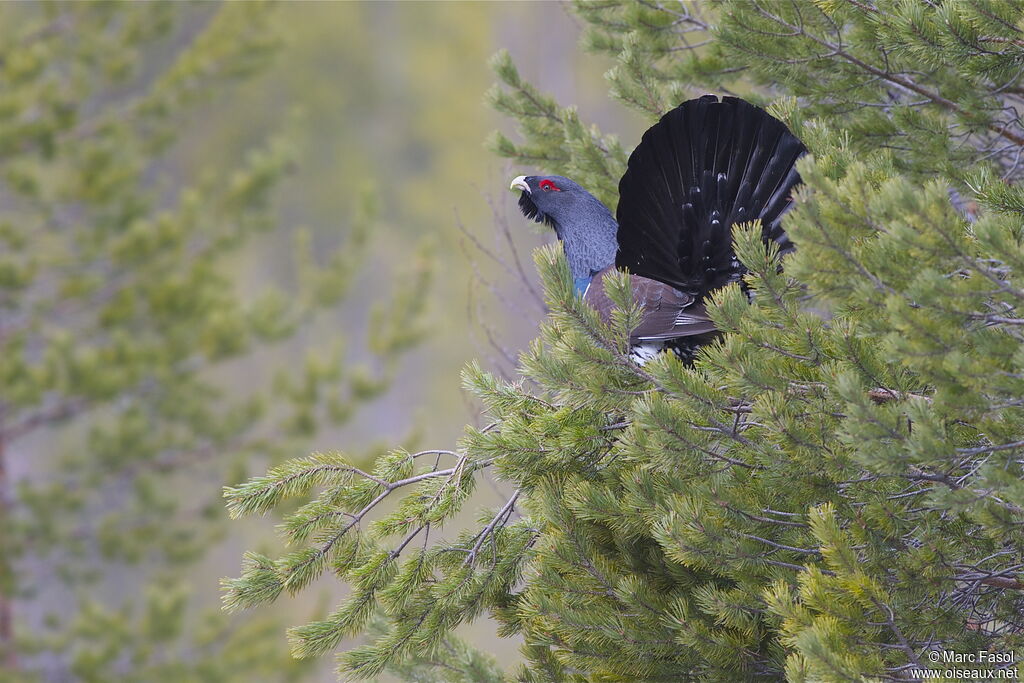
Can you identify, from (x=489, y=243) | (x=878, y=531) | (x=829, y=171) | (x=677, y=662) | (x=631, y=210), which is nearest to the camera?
(x=878, y=531)

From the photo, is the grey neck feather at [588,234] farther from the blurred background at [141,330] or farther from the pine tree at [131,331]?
the pine tree at [131,331]

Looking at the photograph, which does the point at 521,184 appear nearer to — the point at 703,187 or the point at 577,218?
the point at 577,218

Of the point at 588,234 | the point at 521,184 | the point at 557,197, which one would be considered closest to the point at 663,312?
the point at 588,234

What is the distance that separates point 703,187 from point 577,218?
0.85m

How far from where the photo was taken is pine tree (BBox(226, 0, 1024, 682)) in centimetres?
221

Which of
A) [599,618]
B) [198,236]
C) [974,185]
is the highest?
[198,236]

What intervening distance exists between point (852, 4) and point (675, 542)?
1908 millimetres

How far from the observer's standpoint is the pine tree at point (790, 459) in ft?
7.27

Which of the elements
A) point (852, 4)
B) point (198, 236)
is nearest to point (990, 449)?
point (852, 4)

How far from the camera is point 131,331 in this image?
9148 mm

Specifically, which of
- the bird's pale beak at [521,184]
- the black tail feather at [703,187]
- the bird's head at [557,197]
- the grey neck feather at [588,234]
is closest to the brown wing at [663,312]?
the black tail feather at [703,187]

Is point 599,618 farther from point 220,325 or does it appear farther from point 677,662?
point 220,325

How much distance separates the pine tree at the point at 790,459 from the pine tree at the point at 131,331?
5593 mm

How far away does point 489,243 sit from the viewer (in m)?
17.8
